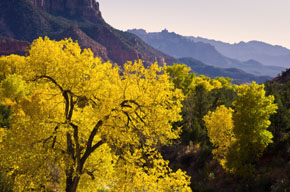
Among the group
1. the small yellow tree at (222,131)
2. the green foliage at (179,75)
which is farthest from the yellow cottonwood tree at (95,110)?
the green foliage at (179,75)

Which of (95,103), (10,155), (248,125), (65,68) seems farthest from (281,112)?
(10,155)

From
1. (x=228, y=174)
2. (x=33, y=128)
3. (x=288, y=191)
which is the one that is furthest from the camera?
(x=228, y=174)

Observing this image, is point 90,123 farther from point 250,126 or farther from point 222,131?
point 222,131

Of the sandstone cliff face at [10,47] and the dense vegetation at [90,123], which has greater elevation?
the sandstone cliff face at [10,47]

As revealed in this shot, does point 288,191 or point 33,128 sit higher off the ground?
point 33,128

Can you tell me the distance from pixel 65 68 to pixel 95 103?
8.38 feet

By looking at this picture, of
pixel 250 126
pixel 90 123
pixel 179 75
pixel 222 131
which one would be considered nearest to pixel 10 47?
pixel 179 75

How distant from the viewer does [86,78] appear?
1346 centimetres

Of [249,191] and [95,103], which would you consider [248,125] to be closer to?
[249,191]

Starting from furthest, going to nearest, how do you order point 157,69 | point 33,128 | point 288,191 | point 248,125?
point 248,125
point 288,191
point 33,128
point 157,69

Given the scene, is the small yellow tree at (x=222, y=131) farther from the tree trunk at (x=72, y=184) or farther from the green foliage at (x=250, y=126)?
the tree trunk at (x=72, y=184)

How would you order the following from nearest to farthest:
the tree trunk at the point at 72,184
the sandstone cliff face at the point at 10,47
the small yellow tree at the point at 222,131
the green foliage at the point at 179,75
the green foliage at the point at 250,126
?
the tree trunk at the point at 72,184 < the green foliage at the point at 250,126 < the small yellow tree at the point at 222,131 < the green foliage at the point at 179,75 < the sandstone cliff face at the point at 10,47

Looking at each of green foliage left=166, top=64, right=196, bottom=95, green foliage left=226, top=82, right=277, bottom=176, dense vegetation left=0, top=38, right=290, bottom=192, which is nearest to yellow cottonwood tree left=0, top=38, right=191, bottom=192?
dense vegetation left=0, top=38, right=290, bottom=192

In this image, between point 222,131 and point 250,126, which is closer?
point 250,126
